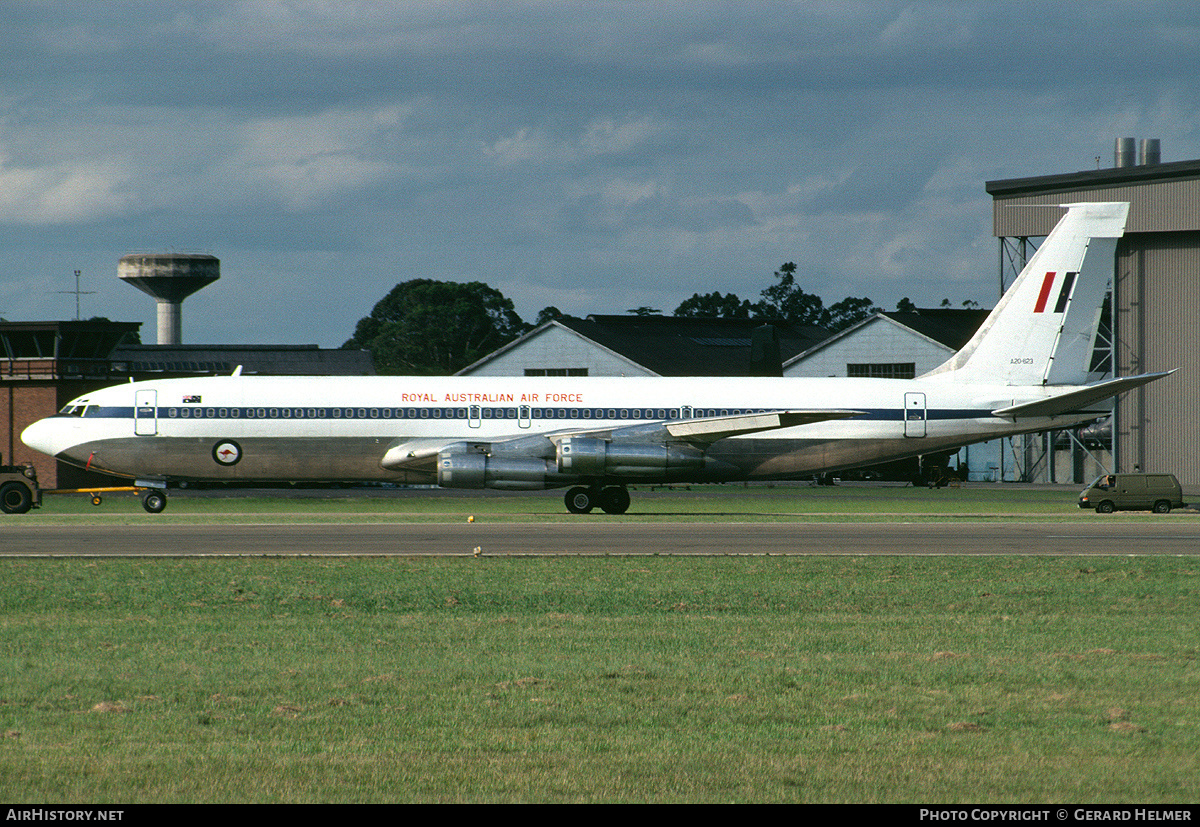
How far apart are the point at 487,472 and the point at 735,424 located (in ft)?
29.5

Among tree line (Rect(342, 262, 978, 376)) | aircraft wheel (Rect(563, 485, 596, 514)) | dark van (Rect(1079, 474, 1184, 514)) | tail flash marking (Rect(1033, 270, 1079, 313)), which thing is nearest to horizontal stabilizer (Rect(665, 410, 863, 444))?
aircraft wheel (Rect(563, 485, 596, 514))

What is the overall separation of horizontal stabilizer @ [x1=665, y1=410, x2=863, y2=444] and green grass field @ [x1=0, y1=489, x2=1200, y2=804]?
19.8m

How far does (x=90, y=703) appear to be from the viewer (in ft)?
38.9

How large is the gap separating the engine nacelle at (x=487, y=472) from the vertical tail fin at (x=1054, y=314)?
56.8 feet

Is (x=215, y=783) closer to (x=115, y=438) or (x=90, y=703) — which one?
(x=90, y=703)

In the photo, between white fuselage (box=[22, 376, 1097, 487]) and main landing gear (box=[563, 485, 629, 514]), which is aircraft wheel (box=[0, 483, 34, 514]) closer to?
white fuselage (box=[22, 376, 1097, 487])

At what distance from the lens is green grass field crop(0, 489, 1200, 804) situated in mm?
9281

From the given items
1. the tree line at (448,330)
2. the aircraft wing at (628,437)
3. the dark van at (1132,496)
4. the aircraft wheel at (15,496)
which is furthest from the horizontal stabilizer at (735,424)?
the tree line at (448,330)

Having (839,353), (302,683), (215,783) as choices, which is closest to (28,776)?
(215,783)

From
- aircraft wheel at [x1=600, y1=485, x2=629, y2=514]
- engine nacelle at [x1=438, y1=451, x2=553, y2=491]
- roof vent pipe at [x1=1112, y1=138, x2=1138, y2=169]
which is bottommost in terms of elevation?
aircraft wheel at [x1=600, y1=485, x2=629, y2=514]

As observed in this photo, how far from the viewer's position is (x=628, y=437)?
43.7 meters

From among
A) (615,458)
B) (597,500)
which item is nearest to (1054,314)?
(615,458)

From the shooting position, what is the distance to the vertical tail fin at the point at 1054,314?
4616cm

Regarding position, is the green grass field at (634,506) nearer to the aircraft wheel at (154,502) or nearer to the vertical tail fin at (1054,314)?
the aircraft wheel at (154,502)
